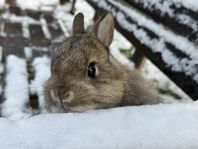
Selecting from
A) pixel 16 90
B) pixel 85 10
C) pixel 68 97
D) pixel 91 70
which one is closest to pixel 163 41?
pixel 91 70

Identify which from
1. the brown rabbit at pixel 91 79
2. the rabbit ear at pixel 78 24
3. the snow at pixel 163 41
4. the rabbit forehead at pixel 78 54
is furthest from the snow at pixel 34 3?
the rabbit forehead at pixel 78 54

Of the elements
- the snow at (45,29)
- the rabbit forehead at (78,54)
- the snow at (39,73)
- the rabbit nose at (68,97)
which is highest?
the rabbit forehead at (78,54)

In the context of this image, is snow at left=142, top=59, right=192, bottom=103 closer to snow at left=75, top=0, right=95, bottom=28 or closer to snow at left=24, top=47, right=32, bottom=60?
snow at left=24, top=47, right=32, bottom=60

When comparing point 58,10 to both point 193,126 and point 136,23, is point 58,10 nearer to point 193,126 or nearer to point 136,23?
point 136,23

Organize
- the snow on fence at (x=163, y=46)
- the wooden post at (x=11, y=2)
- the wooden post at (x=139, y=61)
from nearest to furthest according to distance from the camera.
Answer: the snow on fence at (x=163, y=46)
the wooden post at (x=139, y=61)
the wooden post at (x=11, y=2)

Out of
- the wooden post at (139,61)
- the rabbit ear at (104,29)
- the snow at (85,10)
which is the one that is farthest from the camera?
the snow at (85,10)

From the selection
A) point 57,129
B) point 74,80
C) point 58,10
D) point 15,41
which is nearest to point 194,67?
point 74,80

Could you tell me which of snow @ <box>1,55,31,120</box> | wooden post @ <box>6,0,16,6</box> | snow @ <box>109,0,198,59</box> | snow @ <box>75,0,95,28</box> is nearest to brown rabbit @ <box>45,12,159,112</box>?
snow @ <box>109,0,198,59</box>

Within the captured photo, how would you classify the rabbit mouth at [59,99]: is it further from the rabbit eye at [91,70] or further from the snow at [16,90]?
the snow at [16,90]
